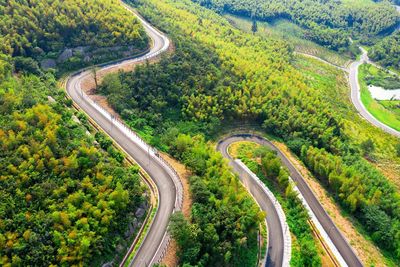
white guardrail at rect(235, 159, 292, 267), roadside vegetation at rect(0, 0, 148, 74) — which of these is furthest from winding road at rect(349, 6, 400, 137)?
roadside vegetation at rect(0, 0, 148, 74)

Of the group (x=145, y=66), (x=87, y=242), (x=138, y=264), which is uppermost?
(x=145, y=66)

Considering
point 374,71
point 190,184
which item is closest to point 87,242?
point 190,184

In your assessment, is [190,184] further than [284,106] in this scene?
No

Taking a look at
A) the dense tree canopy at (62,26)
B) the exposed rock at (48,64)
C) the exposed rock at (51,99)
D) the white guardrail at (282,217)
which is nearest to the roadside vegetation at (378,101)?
the white guardrail at (282,217)

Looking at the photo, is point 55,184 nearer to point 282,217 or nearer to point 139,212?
point 139,212

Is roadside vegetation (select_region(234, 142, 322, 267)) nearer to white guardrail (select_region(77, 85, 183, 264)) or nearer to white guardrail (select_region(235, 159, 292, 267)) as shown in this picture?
white guardrail (select_region(235, 159, 292, 267))

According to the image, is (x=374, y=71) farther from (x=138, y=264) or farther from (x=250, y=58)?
(x=138, y=264)
